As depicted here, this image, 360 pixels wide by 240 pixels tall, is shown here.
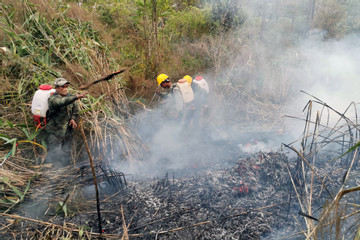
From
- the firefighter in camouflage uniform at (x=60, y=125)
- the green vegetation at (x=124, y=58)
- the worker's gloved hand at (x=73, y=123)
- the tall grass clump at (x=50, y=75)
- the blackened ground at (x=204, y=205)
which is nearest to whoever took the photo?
the blackened ground at (x=204, y=205)

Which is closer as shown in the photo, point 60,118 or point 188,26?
point 60,118

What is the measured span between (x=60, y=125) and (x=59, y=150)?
0.60 metres

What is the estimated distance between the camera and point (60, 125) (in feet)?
15.8

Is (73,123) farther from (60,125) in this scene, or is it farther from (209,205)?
(209,205)

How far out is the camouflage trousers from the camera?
4938 millimetres

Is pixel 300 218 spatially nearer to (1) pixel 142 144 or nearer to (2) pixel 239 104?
(1) pixel 142 144

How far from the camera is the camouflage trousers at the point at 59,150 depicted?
4.94 metres

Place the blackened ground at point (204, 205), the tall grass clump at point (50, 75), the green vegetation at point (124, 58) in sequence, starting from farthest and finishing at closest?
the green vegetation at point (124, 58)
the tall grass clump at point (50, 75)
the blackened ground at point (204, 205)

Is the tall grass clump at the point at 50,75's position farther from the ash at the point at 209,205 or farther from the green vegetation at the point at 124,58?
the ash at the point at 209,205

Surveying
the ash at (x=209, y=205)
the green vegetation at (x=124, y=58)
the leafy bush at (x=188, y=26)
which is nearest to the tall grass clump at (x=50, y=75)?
the green vegetation at (x=124, y=58)

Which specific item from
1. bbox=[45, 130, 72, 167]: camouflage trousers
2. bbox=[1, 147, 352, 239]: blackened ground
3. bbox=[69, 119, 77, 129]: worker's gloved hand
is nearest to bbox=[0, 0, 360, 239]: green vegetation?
bbox=[45, 130, 72, 167]: camouflage trousers

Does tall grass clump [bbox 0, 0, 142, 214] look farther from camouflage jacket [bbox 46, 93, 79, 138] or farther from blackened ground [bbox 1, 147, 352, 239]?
blackened ground [bbox 1, 147, 352, 239]

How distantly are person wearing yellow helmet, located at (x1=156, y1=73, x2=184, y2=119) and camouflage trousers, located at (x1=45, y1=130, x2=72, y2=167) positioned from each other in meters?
2.57

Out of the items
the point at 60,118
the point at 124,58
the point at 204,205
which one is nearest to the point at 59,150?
the point at 60,118
